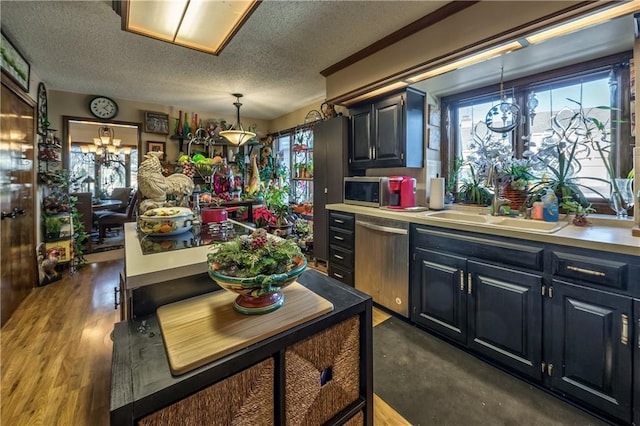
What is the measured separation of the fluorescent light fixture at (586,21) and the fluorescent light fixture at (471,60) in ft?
0.37

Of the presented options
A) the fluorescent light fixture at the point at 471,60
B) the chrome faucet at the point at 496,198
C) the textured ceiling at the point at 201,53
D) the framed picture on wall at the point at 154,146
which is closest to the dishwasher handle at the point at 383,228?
the chrome faucet at the point at 496,198

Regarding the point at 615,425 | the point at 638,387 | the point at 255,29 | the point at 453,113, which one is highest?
the point at 255,29

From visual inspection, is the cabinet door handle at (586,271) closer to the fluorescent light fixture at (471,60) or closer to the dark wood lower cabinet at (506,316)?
the dark wood lower cabinet at (506,316)

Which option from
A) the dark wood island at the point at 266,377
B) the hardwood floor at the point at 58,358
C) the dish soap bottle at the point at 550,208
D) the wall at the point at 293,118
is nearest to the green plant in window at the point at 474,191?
the dish soap bottle at the point at 550,208

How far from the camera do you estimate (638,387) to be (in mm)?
1345

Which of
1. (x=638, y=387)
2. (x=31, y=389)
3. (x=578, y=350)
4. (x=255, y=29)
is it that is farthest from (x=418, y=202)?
(x=31, y=389)

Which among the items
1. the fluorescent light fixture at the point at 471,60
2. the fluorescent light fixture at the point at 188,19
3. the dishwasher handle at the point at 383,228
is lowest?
the dishwasher handle at the point at 383,228

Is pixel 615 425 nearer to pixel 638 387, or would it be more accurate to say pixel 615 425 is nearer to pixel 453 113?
pixel 638 387

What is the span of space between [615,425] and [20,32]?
5.04 metres

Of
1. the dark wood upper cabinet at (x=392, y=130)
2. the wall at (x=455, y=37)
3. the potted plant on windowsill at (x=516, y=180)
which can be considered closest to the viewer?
the wall at (x=455, y=37)

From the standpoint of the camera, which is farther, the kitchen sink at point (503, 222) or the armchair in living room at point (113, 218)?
the armchair in living room at point (113, 218)

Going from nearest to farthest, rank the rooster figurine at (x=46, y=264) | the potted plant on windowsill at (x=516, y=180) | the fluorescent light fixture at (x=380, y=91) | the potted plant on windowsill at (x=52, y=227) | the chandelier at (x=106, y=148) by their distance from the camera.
Result: the potted plant on windowsill at (x=516, y=180) → the fluorescent light fixture at (x=380, y=91) → the rooster figurine at (x=46, y=264) → the potted plant on windowsill at (x=52, y=227) → the chandelier at (x=106, y=148)

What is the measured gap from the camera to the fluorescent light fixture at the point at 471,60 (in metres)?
1.87

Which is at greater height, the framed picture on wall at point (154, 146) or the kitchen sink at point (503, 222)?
the framed picture on wall at point (154, 146)
